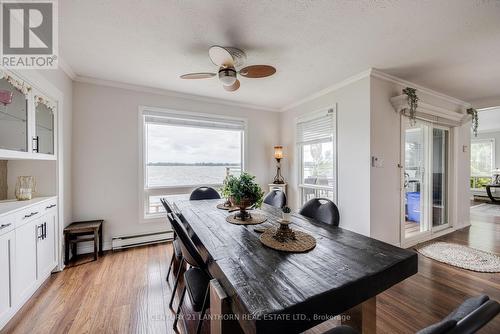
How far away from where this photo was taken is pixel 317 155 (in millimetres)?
3859

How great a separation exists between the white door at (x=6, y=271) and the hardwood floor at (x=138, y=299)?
19 cm

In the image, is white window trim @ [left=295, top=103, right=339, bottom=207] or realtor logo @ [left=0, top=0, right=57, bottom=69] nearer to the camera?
realtor logo @ [left=0, top=0, right=57, bottom=69]

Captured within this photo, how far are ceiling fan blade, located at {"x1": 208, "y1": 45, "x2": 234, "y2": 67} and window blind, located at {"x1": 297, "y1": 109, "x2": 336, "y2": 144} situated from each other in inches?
80.6

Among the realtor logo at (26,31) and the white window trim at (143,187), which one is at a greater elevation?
the realtor logo at (26,31)

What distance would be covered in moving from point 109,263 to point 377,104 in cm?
420

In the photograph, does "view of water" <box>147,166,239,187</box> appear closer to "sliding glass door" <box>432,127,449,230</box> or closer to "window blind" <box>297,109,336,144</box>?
"window blind" <box>297,109,336,144</box>

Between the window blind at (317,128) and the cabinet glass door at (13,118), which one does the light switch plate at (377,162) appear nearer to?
the window blind at (317,128)

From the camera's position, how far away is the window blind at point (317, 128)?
3.46m

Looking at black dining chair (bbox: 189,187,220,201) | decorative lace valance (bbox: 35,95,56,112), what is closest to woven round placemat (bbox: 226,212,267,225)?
black dining chair (bbox: 189,187,220,201)

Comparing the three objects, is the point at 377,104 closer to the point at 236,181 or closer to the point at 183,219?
the point at 236,181

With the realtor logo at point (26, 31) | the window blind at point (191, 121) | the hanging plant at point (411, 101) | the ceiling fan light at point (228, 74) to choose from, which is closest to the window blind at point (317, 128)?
the hanging plant at point (411, 101)

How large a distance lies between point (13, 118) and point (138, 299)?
2026 mm

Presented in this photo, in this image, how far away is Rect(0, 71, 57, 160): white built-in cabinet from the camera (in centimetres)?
176

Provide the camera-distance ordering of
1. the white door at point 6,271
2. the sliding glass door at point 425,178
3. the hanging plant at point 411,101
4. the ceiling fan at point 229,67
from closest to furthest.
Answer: the white door at point 6,271, the ceiling fan at point 229,67, the hanging plant at point 411,101, the sliding glass door at point 425,178
